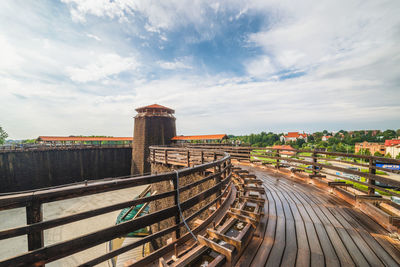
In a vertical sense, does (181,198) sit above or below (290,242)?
below

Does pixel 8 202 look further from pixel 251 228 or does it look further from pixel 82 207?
pixel 82 207

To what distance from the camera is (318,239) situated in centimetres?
243

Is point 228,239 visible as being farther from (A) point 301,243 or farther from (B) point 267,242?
(A) point 301,243

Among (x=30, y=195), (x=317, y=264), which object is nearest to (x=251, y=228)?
(x=317, y=264)

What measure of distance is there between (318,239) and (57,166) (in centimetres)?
2408

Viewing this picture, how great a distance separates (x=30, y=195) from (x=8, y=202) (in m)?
0.11

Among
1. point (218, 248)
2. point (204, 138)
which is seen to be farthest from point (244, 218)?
point (204, 138)

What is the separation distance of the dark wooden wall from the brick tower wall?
11.1ft

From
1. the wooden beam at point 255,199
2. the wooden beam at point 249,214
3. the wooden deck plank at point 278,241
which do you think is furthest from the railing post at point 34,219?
the wooden beam at point 255,199

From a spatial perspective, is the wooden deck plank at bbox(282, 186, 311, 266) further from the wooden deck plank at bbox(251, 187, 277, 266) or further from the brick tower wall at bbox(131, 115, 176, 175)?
the brick tower wall at bbox(131, 115, 176, 175)

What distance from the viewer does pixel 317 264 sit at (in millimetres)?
1945

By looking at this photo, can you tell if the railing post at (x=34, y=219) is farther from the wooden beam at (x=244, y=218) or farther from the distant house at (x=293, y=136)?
the distant house at (x=293, y=136)

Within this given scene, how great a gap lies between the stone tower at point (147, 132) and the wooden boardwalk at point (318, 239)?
18.2 meters

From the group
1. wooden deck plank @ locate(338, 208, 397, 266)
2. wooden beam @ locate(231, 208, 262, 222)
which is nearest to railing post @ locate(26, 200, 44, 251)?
wooden beam @ locate(231, 208, 262, 222)
